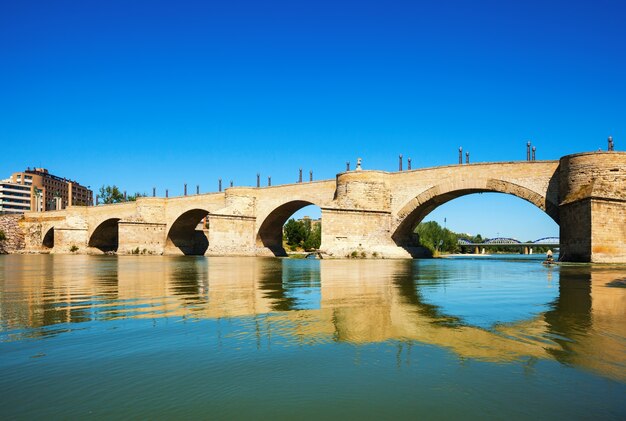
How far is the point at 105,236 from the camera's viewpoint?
66.6 m

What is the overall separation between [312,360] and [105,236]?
225 ft

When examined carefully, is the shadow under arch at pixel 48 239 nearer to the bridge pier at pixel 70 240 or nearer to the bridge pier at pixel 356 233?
the bridge pier at pixel 70 240

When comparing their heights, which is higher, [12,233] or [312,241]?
[12,233]

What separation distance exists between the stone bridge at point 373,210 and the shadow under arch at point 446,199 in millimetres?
62

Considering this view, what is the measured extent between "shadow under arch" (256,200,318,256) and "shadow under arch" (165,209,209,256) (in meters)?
9.11

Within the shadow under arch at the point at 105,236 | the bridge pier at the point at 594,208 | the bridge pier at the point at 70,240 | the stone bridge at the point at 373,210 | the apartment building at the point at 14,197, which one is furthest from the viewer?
the apartment building at the point at 14,197

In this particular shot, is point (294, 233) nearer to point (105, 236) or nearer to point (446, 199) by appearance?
point (105, 236)

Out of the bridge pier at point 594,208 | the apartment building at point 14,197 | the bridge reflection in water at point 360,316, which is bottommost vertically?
the bridge reflection in water at point 360,316

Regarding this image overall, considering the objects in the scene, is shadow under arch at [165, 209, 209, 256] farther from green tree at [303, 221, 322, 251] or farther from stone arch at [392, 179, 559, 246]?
stone arch at [392, 179, 559, 246]

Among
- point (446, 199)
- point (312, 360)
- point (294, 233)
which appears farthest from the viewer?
point (294, 233)

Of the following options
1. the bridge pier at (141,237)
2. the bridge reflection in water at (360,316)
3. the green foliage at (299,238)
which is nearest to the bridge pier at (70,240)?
the bridge pier at (141,237)

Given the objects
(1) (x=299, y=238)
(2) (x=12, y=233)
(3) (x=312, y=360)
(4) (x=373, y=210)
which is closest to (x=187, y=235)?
(1) (x=299, y=238)

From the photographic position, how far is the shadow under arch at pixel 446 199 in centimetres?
2778

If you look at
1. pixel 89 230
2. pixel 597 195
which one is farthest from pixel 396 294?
pixel 89 230
